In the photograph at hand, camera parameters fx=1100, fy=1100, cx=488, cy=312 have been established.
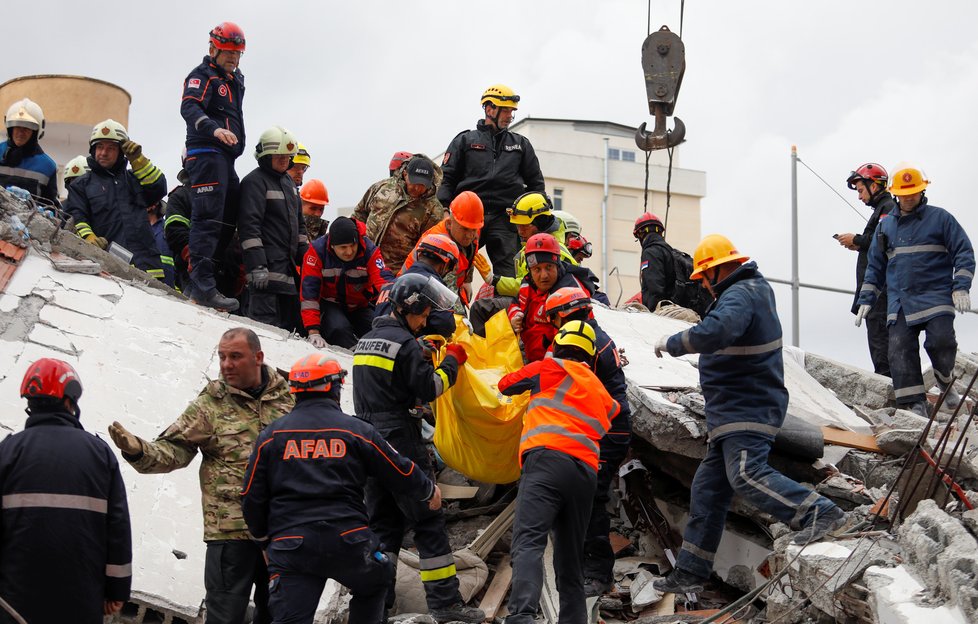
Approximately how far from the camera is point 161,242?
1008cm

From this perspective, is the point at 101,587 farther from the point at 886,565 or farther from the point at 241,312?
the point at 241,312

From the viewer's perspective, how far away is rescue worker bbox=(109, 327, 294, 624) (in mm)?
5418

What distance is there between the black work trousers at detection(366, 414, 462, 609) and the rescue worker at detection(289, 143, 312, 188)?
4027 millimetres

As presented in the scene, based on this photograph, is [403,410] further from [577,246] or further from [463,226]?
[577,246]

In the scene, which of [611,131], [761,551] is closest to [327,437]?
[761,551]

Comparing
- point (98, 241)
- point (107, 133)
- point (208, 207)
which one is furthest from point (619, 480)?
point (107, 133)

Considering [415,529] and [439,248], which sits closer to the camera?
[415,529]

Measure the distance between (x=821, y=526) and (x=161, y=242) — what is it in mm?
6594

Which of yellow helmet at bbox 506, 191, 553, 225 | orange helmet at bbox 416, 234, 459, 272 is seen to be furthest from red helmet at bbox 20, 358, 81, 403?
yellow helmet at bbox 506, 191, 553, 225

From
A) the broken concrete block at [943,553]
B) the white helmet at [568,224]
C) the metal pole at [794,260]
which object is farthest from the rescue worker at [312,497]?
the metal pole at [794,260]

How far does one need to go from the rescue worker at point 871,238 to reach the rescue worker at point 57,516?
22.5ft

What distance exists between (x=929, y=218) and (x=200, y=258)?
5698 millimetres

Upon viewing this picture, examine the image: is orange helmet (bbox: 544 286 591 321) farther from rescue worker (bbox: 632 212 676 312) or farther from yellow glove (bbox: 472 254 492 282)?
rescue worker (bbox: 632 212 676 312)

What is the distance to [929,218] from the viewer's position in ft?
28.1
